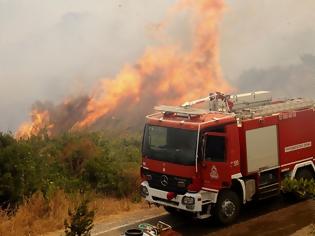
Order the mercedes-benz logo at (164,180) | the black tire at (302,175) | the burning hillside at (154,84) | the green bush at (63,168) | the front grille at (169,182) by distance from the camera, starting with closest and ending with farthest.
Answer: the front grille at (169,182), the mercedes-benz logo at (164,180), the green bush at (63,168), the black tire at (302,175), the burning hillside at (154,84)

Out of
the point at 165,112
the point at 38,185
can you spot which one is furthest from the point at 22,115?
the point at 165,112

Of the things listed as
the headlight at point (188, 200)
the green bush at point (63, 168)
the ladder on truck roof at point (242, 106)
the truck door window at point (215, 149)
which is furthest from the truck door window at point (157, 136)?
the green bush at point (63, 168)

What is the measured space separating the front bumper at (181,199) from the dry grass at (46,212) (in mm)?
1562

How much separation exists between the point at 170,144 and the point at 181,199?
1.25 m

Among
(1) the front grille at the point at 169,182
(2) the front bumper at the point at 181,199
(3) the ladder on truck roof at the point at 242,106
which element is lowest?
(2) the front bumper at the point at 181,199

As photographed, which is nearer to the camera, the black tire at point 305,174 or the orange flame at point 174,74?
the black tire at point 305,174

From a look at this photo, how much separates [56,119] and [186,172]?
18.9m

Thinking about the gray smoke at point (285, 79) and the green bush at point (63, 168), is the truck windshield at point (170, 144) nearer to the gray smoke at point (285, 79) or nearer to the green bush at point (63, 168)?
the green bush at point (63, 168)

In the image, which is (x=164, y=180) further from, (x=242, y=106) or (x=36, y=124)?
(x=36, y=124)

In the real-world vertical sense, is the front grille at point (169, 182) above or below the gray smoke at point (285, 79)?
below

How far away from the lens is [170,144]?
11.1 metres

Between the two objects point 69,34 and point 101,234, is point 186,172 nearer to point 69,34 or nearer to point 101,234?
point 101,234

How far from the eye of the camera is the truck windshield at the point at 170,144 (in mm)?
10724

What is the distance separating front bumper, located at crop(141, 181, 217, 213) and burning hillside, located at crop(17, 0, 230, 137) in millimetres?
15632
